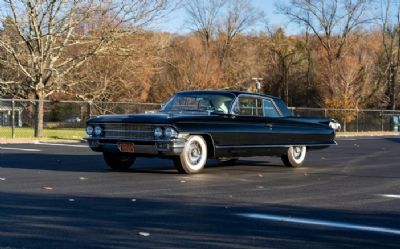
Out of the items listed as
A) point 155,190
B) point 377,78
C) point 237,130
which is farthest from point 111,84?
point 377,78

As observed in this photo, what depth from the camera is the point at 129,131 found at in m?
11.3

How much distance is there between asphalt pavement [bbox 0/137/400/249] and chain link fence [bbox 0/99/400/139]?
1552 centimetres

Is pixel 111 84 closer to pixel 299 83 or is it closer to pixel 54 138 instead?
pixel 54 138

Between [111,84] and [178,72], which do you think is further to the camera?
[178,72]

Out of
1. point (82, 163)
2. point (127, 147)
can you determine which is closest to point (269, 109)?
point (127, 147)

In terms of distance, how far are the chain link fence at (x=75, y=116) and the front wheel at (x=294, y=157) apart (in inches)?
564

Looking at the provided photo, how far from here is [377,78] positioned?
65875 millimetres

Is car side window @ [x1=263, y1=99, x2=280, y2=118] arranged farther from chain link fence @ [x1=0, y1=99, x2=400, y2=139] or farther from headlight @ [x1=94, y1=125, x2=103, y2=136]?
chain link fence @ [x1=0, y1=99, x2=400, y2=139]

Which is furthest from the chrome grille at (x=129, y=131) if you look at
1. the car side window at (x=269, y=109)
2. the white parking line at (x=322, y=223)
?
the white parking line at (x=322, y=223)

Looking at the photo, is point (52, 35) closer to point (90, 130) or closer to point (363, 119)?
point (90, 130)

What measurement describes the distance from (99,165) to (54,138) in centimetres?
1310

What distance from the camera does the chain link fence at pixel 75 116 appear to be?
96.4 feet

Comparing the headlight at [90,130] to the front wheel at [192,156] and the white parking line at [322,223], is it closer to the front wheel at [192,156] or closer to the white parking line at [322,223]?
the front wheel at [192,156]

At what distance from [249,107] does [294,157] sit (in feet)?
6.25
